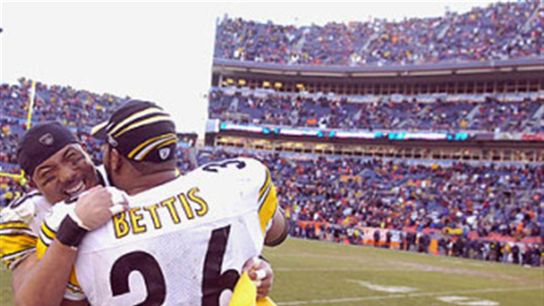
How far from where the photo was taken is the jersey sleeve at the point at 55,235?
1926 millimetres

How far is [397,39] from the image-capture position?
4656 cm

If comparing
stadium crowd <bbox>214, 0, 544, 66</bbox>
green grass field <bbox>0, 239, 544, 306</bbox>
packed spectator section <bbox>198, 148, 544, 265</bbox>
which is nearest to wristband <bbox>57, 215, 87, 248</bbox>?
green grass field <bbox>0, 239, 544, 306</bbox>

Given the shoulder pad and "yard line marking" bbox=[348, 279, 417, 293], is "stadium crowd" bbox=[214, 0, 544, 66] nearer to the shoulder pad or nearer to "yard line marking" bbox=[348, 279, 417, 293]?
"yard line marking" bbox=[348, 279, 417, 293]

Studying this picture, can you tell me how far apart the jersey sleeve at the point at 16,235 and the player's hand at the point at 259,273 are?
798 mm

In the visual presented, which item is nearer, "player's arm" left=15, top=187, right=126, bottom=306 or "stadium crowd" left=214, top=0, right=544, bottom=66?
"player's arm" left=15, top=187, right=126, bottom=306

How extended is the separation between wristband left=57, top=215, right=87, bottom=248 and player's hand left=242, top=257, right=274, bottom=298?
1.83 feet

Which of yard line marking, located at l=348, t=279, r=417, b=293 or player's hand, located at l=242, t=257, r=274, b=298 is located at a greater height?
player's hand, located at l=242, t=257, r=274, b=298

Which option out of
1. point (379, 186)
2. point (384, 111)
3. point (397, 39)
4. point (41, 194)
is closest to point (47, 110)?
point (379, 186)

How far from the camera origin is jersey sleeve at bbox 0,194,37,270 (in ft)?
7.04

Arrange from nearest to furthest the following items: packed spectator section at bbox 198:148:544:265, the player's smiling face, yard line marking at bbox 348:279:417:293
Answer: the player's smiling face, yard line marking at bbox 348:279:417:293, packed spectator section at bbox 198:148:544:265

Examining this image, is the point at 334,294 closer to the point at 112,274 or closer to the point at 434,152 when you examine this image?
the point at 112,274

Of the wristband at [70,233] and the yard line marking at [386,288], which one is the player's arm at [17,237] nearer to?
the wristband at [70,233]

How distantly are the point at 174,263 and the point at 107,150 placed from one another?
47 cm

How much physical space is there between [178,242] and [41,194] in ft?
2.43
